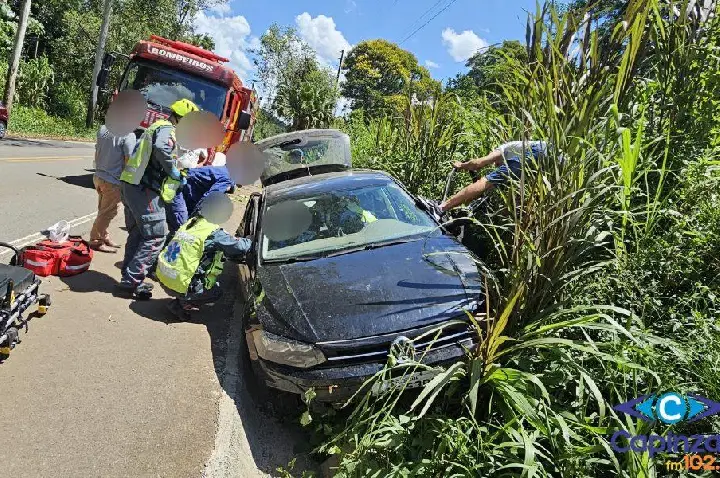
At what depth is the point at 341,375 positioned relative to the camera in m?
3.07

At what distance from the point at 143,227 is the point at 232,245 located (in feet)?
4.50

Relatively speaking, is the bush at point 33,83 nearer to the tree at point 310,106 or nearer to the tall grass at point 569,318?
the tree at point 310,106

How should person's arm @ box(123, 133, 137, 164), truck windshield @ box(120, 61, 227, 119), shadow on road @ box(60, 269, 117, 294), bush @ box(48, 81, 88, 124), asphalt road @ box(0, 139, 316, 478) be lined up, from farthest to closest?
1. bush @ box(48, 81, 88, 124)
2. truck windshield @ box(120, 61, 227, 119)
3. person's arm @ box(123, 133, 137, 164)
4. shadow on road @ box(60, 269, 117, 294)
5. asphalt road @ box(0, 139, 316, 478)

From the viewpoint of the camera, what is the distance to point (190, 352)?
4250 mm

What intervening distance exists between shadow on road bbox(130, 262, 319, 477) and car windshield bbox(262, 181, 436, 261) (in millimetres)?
906

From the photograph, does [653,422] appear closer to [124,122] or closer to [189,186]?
[189,186]

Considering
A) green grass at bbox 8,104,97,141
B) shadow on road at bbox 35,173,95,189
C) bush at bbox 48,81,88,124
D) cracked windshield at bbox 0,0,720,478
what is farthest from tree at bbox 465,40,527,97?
bush at bbox 48,81,88,124

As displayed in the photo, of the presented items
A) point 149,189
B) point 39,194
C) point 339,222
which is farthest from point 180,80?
point 339,222

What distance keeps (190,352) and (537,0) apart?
3.49 m

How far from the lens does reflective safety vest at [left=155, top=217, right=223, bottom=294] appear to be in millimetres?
4539

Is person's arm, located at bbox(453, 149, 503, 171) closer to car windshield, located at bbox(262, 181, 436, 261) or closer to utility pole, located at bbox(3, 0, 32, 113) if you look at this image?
car windshield, located at bbox(262, 181, 436, 261)

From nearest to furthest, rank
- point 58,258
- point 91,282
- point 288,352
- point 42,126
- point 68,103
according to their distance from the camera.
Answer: point 288,352 < point 58,258 < point 91,282 < point 42,126 < point 68,103

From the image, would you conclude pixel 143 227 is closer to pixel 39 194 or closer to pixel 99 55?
pixel 39 194

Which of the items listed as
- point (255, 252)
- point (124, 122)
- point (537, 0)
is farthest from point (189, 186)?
point (537, 0)
